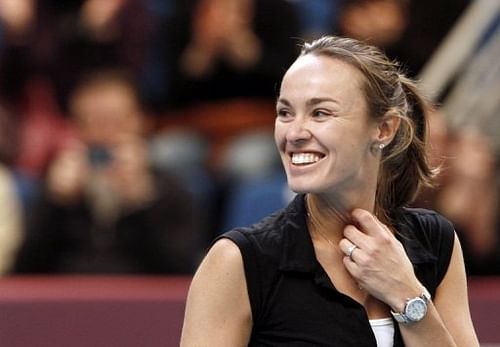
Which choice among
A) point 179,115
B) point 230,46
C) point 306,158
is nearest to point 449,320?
point 306,158

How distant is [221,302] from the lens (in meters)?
2.23

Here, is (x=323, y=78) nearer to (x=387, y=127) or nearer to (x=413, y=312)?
(x=387, y=127)

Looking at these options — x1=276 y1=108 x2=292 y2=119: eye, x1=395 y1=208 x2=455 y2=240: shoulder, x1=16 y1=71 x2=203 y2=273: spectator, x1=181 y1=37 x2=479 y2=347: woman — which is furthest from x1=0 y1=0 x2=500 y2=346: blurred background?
x1=276 y1=108 x2=292 y2=119: eye

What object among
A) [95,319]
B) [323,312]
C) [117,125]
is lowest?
[95,319]

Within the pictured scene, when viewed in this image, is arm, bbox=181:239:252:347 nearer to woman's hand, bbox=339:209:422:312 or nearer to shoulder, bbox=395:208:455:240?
woman's hand, bbox=339:209:422:312

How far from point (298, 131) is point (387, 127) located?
0.23 m

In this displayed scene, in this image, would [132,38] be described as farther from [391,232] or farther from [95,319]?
[391,232]

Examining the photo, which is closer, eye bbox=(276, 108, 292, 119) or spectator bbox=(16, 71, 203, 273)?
eye bbox=(276, 108, 292, 119)

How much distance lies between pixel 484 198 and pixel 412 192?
2603 millimetres

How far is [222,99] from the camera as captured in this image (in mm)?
5430

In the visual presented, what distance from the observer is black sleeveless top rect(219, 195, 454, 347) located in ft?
7.41

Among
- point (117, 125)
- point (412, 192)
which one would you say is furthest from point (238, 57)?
point (412, 192)

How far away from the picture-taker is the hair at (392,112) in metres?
2.37

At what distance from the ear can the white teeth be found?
174 millimetres
